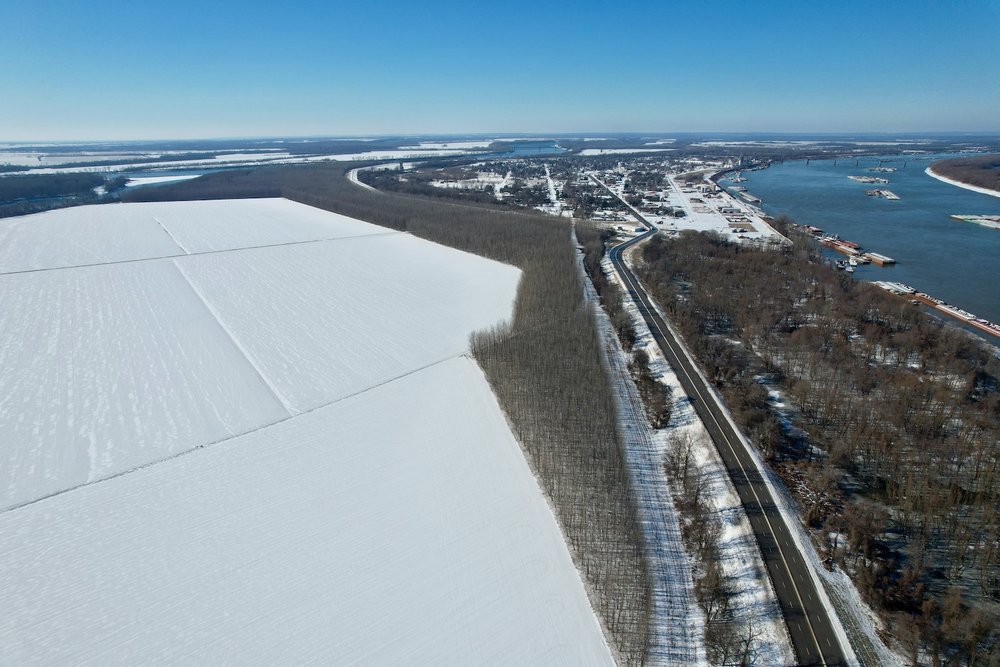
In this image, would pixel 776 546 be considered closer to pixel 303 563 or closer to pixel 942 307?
pixel 303 563

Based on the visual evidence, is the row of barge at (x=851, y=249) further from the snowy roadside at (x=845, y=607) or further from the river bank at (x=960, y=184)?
the river bank at (x=960, y=184)

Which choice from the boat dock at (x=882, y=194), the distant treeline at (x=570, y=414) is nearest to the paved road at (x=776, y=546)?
the distant treeline at (x=570, y=414)

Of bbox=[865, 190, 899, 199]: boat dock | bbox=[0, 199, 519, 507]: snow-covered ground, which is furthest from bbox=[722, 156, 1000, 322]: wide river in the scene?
bbox=[0, 199, 519, 507]: snow-covered ground

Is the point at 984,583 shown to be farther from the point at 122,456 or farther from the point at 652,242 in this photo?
the point at 652,242

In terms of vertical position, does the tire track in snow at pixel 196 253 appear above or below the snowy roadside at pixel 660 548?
above

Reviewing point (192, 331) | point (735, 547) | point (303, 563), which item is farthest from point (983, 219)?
point (192, 331)

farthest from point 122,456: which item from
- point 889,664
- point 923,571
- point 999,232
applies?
point 999,232
